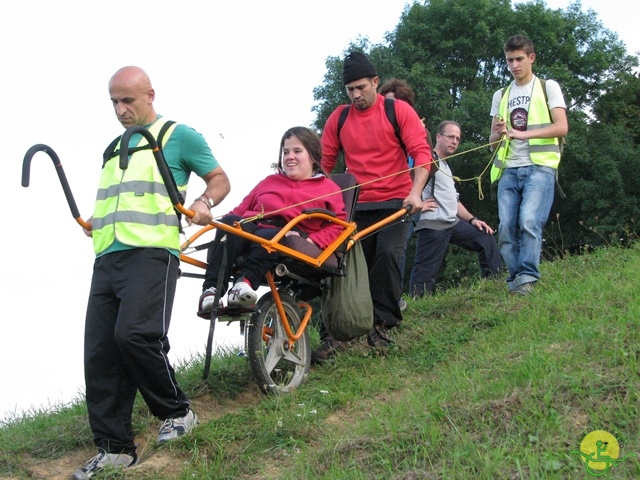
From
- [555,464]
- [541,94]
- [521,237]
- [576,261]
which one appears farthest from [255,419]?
[576,261]

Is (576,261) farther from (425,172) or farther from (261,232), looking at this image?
(261,232)

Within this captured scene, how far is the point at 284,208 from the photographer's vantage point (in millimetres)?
6434

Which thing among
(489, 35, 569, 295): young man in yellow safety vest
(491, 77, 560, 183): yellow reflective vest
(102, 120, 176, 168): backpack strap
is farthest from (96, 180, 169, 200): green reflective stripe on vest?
(491, 77, 560, 183): yellow reflective vest

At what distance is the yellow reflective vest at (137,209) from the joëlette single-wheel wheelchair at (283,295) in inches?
11.8

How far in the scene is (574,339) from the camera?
575 centimetres

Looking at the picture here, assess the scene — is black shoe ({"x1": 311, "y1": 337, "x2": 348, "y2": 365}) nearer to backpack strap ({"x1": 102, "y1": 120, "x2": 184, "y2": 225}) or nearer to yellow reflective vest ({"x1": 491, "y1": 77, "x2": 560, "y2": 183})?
backpack strap ({"x1": 102, "y1": 120, "x2": 184, "y2": 225})

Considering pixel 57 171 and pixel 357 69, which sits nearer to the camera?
pixel 57 171

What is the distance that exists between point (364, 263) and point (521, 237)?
1988 millimetres

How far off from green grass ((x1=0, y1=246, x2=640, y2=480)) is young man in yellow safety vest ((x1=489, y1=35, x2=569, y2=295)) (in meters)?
0.57

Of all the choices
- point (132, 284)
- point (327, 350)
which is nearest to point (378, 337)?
point (327, 350)

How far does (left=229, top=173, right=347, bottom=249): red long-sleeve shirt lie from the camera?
6.76 m

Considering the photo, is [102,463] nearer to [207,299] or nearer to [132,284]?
[132,284]

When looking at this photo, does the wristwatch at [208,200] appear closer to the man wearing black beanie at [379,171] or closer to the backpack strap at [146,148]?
the backpack strap at [146,148]

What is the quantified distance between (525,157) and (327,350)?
2.63 m
